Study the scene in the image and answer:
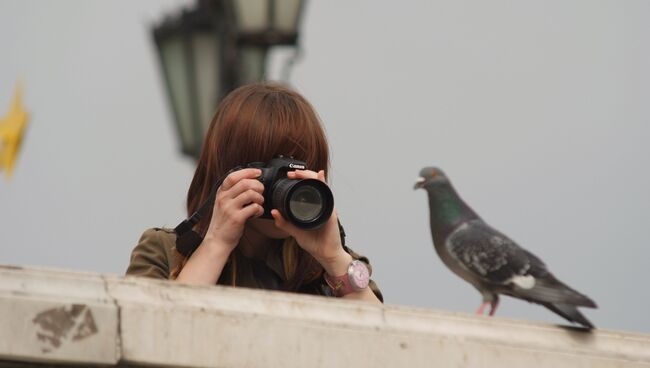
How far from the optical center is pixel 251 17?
668cm

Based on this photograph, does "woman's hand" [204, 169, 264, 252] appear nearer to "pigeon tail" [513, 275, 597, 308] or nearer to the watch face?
the watch face

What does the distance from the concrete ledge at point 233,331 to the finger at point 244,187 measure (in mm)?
748

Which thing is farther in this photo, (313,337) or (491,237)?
(491,237)

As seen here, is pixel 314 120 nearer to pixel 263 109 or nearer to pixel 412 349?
pixel 263 109

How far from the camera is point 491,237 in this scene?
4.38 metres

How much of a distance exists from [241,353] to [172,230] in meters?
1.09

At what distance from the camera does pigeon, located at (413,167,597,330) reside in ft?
13.2

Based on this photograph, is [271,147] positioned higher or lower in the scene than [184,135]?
higher

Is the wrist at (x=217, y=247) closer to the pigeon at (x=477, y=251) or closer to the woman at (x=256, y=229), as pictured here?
the woman at (x=256, y=229)

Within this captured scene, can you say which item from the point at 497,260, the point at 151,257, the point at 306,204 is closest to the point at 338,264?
the point at 306,204

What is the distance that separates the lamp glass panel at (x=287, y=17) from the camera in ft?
21.8

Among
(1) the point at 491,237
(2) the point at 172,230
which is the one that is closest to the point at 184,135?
(1) the point at 491,237

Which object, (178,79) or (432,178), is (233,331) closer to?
(432,178)

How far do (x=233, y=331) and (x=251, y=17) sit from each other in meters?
4.54
